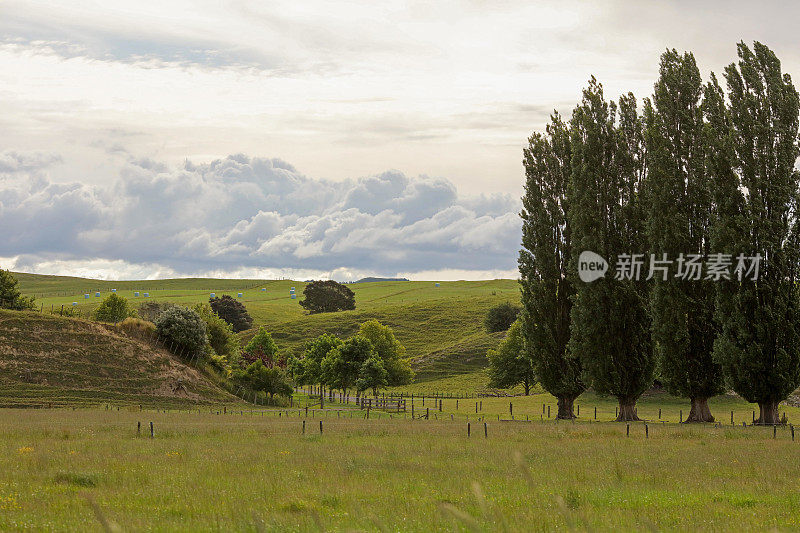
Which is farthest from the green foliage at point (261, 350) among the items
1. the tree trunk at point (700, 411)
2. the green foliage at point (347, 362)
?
the tree trunk at point (700, 411)

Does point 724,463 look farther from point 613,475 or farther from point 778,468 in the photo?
point 613,475

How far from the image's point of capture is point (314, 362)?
104875 millimetres

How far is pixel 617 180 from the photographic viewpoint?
52.7 m

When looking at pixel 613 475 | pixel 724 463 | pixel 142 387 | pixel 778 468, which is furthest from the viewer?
pixel 142 387

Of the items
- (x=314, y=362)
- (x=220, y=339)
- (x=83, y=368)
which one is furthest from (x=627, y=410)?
(x=220, y=339)

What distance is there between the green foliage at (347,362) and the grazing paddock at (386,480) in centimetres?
5925

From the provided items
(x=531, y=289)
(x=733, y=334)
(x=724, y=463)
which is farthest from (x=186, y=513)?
(x=531, y=289)

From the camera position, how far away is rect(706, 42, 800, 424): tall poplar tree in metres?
43.2

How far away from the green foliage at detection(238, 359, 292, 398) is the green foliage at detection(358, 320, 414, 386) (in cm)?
2433

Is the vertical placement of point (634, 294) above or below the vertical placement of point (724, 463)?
above

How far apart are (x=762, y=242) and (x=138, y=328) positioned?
69.1 metres

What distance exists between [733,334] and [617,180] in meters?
14.6

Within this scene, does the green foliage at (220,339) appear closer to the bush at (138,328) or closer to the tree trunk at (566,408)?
the bush at (138,328)

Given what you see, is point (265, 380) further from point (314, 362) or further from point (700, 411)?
point (700, 411)
